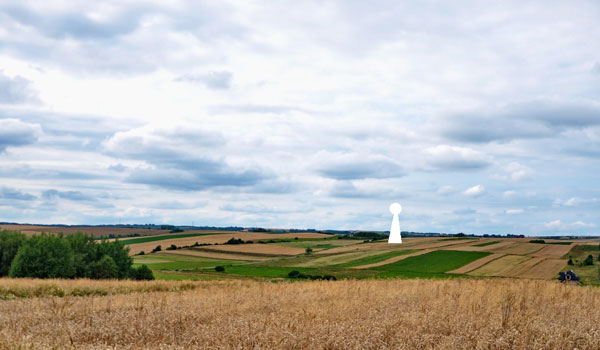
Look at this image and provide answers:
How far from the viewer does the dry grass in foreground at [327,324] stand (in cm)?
828

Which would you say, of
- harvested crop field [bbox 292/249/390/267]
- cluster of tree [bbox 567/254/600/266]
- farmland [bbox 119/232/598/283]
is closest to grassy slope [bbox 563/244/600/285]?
cluster of tree [bbox 567/254/600/266]

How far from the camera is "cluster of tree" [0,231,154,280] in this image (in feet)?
180

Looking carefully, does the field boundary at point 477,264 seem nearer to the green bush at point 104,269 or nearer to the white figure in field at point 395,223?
the white figure in field at point 395,223

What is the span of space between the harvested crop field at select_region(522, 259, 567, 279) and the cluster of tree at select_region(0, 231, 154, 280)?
5032 centimetres

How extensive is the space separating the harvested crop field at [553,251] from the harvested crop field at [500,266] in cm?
516

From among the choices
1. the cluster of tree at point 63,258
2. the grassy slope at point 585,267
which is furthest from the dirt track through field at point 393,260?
the cluster of tree at point 63,258

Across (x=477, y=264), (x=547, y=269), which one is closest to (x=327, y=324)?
(x=547, y=269)

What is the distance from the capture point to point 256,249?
10700cm

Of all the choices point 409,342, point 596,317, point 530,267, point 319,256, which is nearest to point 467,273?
point 530,267

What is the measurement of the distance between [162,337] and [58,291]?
770 inches

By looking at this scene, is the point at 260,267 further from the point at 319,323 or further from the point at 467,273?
the point at 319,323

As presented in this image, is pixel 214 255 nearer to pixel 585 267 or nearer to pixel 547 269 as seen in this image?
pixel 547 269

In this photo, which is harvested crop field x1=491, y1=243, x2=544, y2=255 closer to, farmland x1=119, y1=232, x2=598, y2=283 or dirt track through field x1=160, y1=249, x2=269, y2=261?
farmland x1=119, y1=232, x2=598, y2=283

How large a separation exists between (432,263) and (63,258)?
54.6m
